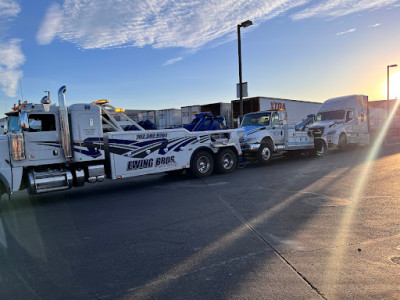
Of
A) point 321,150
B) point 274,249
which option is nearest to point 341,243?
point 274,249

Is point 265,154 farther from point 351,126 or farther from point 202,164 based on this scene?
point 351,126

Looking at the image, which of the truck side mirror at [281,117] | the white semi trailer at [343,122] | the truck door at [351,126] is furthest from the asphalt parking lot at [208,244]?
the truck door at [351,126]

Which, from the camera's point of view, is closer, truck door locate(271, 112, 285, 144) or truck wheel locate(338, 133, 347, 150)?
truck door locate(271, 112, 285, 144)

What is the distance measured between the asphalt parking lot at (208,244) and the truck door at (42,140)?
1166mm

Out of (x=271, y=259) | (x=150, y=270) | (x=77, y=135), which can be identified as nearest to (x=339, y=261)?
(x=271, y=259)

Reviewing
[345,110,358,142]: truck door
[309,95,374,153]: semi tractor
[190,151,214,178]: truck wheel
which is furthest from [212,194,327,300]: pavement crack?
[345,110,358,142]: truck door

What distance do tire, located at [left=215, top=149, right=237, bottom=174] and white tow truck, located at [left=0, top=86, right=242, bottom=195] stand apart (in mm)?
1800

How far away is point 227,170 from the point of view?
11.6 m

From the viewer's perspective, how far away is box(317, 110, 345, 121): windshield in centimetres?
1897

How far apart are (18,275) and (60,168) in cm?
482

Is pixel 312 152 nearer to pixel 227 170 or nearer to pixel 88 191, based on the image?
pixel 227 170

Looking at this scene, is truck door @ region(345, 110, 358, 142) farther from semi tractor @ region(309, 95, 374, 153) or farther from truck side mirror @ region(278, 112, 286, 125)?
truck side mirror @ region(278, 112, 286, 125)

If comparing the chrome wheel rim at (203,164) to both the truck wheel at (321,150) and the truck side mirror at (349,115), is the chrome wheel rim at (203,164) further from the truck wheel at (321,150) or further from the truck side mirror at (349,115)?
the truck side mirror at (349,115)

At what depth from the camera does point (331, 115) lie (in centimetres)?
1945
